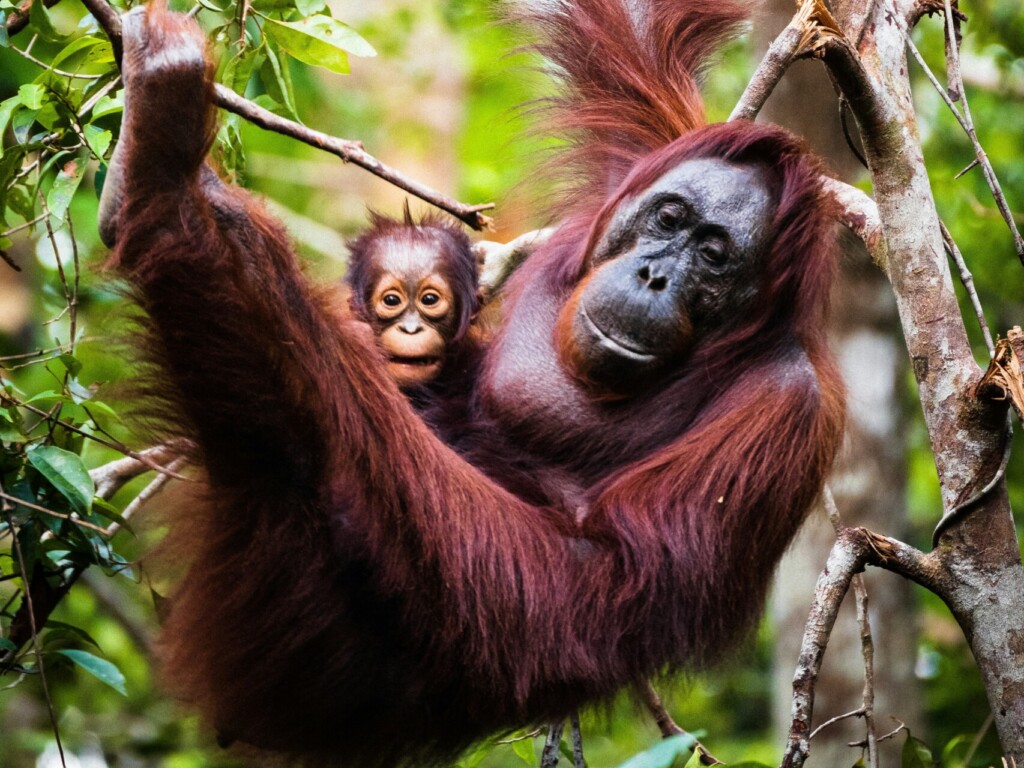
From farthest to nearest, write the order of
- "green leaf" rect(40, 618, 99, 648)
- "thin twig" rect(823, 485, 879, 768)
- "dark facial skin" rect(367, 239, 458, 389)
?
"dark facial skin" rect(367, 239, 458, 389) < "green leaf" rect(40, 618, 99, 648) < "thin twig" rect(823, 485, 879, 768)

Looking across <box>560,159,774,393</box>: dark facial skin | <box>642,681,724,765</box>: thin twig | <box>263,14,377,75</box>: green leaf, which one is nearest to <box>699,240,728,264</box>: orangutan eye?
<box>560,159,774,393</box>: dark facial skin

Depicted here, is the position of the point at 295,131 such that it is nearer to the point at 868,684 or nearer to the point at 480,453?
the point at 480,453

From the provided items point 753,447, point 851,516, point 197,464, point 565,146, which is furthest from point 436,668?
point 851,516

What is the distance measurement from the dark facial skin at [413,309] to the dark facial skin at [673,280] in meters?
0.55

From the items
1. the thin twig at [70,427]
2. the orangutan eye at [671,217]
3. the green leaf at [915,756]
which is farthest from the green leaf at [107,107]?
the green leaf at [915,756]

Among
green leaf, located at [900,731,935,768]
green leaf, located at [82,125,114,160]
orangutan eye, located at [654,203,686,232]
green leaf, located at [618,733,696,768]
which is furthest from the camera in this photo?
orangutan eye, located at [654,203,686,232]

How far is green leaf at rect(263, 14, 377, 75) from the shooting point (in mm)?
3072

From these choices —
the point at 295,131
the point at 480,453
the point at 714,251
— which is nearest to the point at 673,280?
the point at 714,251

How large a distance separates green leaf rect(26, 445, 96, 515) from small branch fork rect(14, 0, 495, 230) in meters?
0.88

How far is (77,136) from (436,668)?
158 cm

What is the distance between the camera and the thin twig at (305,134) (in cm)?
249

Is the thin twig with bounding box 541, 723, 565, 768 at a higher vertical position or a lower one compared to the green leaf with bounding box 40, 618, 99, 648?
lower

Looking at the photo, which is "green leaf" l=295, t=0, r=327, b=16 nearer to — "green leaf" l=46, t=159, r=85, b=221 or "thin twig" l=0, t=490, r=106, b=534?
"green leaf" l=46, t=159, r=85, b=221

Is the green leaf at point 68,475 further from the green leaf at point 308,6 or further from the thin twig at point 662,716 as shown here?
the thin twig at point 662,716
